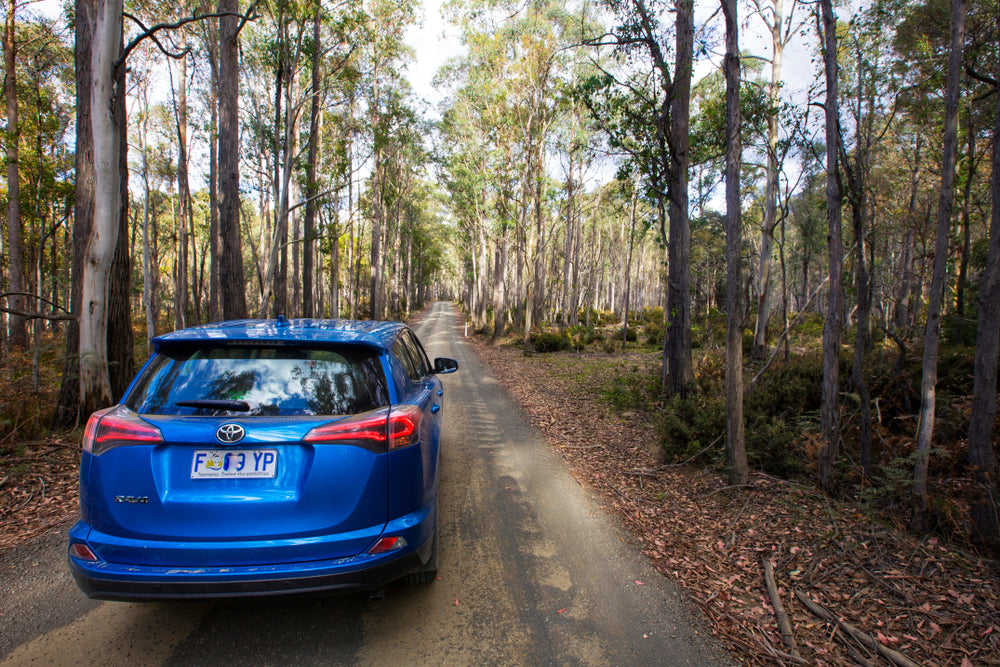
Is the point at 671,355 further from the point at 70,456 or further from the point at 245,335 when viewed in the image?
the point at 70,456

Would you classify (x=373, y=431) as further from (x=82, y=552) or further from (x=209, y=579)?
(x=82, y=552)

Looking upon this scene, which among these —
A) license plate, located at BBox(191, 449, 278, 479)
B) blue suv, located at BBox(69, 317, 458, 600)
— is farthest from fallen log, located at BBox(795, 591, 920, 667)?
license plate, located at BBox(191, 449, 278, 479)

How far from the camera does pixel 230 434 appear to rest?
7.16 ft

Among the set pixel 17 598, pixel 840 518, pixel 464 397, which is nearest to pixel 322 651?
pixel 17 598

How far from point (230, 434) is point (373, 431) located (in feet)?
2.18

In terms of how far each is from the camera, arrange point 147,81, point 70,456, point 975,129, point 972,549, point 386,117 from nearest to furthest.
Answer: point 972,549
point 70,456
point 975,129
point 147,81
point 386,117

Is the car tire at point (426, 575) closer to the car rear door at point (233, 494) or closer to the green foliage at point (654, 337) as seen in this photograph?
the car rear door at point (233, 494)

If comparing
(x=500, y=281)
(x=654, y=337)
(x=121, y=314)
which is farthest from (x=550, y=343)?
(x=121, y=314)

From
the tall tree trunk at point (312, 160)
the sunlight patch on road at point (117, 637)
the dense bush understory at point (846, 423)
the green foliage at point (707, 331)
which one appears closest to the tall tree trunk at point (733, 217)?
the dense bush understory at point (846, 423)

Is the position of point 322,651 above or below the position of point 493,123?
below

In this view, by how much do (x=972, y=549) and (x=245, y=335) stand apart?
5360 mm

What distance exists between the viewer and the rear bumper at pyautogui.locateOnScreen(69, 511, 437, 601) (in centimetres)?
208

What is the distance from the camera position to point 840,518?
3.83m

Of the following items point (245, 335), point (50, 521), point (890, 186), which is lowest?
point (50, 521)
